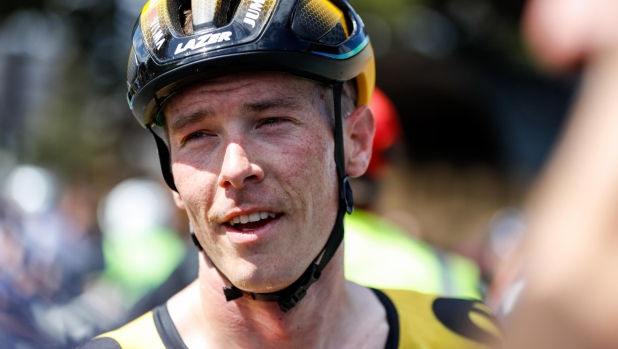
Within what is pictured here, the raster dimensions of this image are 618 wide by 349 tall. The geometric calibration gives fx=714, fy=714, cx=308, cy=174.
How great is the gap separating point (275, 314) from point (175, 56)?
100 cm

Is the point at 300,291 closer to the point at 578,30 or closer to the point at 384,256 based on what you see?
the point at 578,30

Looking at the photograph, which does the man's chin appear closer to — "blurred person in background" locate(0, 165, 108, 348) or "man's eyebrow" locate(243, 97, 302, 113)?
"man's eyebrow" locate(243, 97, 302, 113)

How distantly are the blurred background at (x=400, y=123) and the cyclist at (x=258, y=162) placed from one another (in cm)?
624

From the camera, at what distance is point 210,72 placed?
2.40 meters

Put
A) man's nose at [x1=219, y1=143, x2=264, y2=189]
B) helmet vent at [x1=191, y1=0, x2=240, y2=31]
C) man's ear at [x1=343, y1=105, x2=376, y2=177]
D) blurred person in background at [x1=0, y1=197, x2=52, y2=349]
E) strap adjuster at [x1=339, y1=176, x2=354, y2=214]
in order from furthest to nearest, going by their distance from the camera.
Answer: blurred person in background at [x1=0, y1=197, x2=52, y2=349]
man's ear at [x1=343, y1=105, x2=376, y2=177]
strap adjuster at [x1=339, y1=176, x2=354, y2=214]
helmet vent at [x1=191, y1=0, x2=240, y2=31]
man's nose at [x1=219, y1=143, x2=264, y2=189]

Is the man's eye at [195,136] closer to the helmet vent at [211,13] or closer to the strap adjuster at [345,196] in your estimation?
the helmet vent at [211,13]

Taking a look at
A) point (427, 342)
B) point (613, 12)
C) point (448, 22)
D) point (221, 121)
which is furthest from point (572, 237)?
point (448, 22)

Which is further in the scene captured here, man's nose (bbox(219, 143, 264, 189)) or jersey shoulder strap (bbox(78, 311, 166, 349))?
jersey shoulder strap (bbox(78, 311, 166, 349))

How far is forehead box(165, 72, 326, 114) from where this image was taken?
2.43 meters

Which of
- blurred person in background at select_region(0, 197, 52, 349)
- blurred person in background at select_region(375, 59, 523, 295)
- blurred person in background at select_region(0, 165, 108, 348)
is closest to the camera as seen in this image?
blurred person in background at select_region(0, 197, 52, 349)

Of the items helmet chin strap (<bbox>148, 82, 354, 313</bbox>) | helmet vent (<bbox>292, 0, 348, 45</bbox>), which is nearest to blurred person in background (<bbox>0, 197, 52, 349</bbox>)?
helmet chin strap (<bbox>148, 82, 354, 313</bbox>)

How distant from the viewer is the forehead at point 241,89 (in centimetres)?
243

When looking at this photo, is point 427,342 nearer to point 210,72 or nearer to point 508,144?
point 210,72

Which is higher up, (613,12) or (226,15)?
(613,12)
